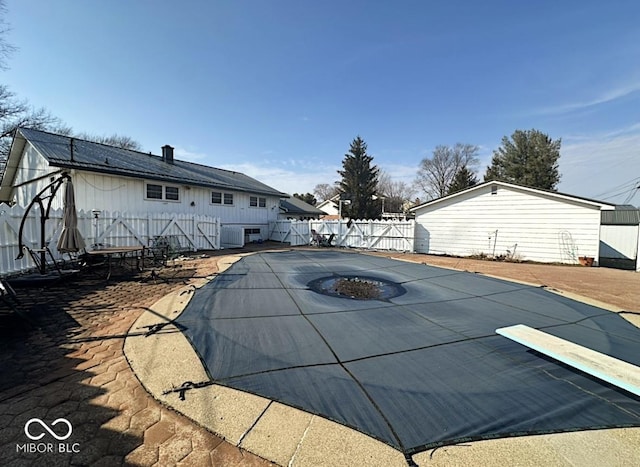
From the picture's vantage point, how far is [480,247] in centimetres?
1370

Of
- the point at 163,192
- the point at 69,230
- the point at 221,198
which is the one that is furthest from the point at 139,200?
the point at 69,230

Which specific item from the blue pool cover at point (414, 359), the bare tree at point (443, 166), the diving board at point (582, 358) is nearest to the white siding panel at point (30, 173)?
the blue pool cover at point (414, 359)

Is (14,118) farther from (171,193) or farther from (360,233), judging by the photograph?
(360,233)

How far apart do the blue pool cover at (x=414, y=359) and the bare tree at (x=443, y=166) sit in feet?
117

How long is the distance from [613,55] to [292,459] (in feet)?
53.5

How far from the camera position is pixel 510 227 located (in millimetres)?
12867

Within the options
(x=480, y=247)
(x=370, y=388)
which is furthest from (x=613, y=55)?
(x=370, y=388)

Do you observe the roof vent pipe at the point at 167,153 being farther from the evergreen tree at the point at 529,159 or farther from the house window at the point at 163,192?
the evergreen tree at the point at 529,159

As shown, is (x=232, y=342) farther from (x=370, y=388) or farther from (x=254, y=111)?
(x=254, y=111)

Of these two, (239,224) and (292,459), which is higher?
(239,224)

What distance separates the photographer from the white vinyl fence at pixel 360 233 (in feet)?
49.9

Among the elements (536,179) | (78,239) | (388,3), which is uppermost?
(388,3)

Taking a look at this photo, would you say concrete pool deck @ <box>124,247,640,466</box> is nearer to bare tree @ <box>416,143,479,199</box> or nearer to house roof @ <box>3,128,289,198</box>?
house roof @ <box>3,128,289,198</box>

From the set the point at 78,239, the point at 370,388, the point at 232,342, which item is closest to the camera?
the point at 370,388
